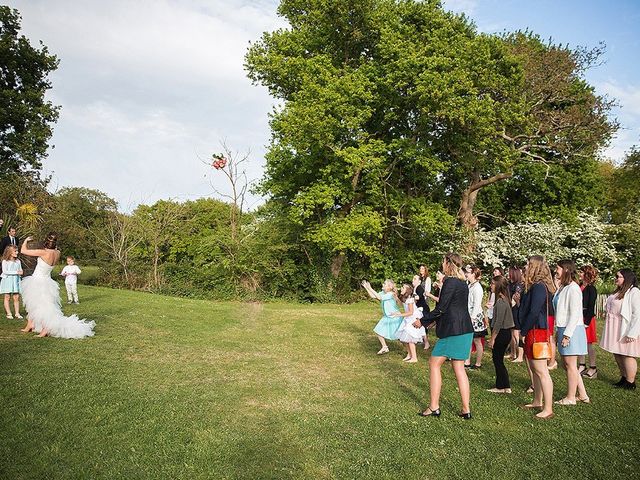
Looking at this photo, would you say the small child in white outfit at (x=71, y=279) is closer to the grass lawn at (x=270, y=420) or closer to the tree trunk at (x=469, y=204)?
the grass lawn at (x=270, y=420)

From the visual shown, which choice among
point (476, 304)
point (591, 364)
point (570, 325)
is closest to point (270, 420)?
point (570, 325)

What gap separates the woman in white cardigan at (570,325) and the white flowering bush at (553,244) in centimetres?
1927

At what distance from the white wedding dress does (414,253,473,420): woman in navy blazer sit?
364 inches

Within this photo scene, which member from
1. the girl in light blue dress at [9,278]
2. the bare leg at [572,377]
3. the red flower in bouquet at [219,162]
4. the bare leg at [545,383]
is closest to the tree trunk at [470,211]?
the red flower in bouquet at [219,162]

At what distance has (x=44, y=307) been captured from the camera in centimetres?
1166

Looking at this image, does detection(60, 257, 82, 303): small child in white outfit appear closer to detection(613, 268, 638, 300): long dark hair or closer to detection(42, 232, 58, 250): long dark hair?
detection(42, 232, 58, 250): long dark hair

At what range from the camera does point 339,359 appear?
11570 mm

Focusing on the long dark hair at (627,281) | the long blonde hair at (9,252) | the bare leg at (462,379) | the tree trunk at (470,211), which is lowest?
the bare leg at (462,379)

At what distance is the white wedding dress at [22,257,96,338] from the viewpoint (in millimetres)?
11602

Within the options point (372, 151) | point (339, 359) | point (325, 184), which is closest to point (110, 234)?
point (325, 184)

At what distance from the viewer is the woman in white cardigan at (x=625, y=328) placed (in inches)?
356

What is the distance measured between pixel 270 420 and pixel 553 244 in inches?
983

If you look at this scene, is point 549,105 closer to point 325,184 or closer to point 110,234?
point 325,184

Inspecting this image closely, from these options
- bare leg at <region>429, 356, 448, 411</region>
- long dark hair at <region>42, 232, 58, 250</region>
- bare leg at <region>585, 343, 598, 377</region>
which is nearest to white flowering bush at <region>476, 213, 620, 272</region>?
bare leg at <region>585, 343, 598, 377</region>
